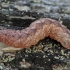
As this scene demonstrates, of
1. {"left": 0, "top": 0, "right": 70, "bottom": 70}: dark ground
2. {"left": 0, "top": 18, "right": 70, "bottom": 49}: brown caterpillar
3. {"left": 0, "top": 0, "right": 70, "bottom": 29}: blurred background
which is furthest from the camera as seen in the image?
{"left": 0, "top": 0, "right": 70, "bottom": 29}: blurred background

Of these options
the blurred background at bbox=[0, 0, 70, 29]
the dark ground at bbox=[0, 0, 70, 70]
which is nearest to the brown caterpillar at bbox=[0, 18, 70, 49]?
the dark ground at bbox=[0, 0, 70, 70]

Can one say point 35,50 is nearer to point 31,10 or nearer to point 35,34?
point 35,34

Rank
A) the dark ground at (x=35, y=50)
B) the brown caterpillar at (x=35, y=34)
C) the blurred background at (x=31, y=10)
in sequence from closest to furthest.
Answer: the dark ground at (x=35, y=50) < the brown caterpillar at (x=35, y=34) < the blurred background at (x=31, y=10)

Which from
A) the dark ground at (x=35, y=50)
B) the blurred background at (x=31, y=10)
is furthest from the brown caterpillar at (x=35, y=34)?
the blurred background at (x=31, y=10)

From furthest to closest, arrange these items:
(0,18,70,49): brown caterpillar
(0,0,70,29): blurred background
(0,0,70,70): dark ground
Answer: (0,0,70,29): blurred background < (0,18,70,49): brown caterpillar < (0,0,70,70): dark ground

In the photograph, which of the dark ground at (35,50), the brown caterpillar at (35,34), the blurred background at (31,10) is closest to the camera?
the dark ground at (35,50)

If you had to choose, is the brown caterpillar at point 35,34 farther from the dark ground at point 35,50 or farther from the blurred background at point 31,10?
the blurred background at point 31,10

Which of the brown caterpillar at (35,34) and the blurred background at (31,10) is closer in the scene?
the brown caterpillar at (35,34)

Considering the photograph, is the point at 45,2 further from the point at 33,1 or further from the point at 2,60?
the point at 2,60

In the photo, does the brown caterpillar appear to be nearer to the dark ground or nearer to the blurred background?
the dark ground
